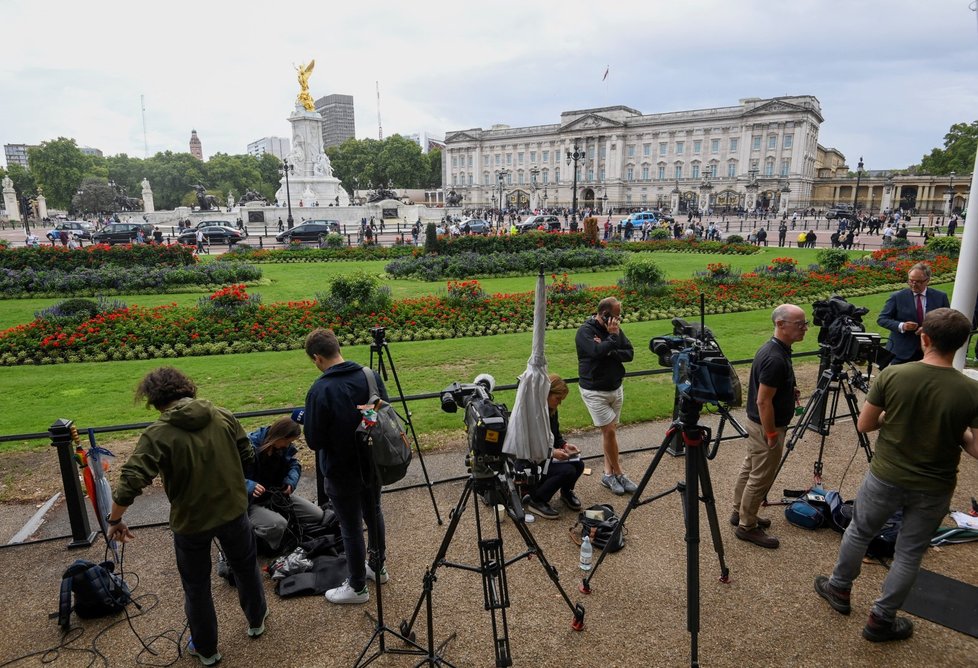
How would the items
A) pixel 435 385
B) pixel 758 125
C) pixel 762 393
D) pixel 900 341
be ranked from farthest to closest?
1. pixel 758 125
2. pixel 435 385
3. pixel 900 341
4. pixel 762 393

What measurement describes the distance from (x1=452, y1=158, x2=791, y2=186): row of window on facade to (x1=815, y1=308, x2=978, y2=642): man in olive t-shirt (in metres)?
91.7

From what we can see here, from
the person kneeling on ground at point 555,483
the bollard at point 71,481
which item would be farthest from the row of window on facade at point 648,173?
the bollard at point 71,481

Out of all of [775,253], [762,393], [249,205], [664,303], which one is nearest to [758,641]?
[762,393]

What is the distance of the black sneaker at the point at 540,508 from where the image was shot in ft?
17.9

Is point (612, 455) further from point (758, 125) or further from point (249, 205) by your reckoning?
point (758, 125)

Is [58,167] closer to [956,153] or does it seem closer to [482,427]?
[482,427]

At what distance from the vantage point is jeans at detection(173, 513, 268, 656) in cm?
363

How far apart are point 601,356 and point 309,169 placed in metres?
53.5

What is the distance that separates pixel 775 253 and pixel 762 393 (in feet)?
85.5

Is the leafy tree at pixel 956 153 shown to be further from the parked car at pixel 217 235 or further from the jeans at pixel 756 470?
the jeans at pixel 756 470

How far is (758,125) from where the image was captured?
3536 inches

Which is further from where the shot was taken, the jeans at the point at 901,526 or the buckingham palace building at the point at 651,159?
the buckingham palace building at the point at 651,159

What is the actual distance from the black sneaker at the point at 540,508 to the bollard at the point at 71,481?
A: 3.80 m

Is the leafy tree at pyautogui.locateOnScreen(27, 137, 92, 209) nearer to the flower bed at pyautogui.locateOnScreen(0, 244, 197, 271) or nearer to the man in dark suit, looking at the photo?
the flower bed at pyautogui.locateOnScreen(0, 244, 197, 271)
